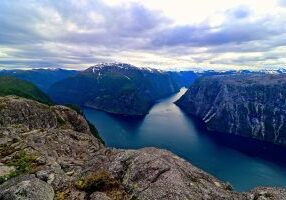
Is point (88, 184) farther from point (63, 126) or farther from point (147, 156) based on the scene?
point (63, 126)

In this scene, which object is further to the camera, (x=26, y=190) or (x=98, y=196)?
(x=98, y=196)

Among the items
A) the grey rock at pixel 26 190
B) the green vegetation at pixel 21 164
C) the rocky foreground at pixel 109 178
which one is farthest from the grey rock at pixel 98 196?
the green vegetation at pixel 21 164

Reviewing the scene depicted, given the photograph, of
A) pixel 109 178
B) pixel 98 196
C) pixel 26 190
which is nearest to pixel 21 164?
pixel 26 190

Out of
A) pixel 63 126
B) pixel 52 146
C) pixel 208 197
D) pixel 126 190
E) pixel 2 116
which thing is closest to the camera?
pixel 208 197

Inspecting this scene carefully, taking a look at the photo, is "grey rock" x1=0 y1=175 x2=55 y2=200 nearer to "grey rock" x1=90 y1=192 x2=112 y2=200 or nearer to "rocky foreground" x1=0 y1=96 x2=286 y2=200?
"rocky foreground" x1=0 y1=96 x2=286 y2=200

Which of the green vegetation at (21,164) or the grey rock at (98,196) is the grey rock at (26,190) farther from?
the green vegetation at (21,164)

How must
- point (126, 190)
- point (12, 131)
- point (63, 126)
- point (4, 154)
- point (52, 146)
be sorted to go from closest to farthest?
point (126, 190), point (4, 154), point (52, 146), point (12, 131), point (63, 126)

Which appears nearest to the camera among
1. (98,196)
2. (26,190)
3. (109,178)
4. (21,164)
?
(26,190)

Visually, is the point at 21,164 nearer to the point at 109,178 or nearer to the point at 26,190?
the point at 26,190

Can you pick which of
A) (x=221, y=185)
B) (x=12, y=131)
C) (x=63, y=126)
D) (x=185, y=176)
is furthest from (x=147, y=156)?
(x=63, y=126)
